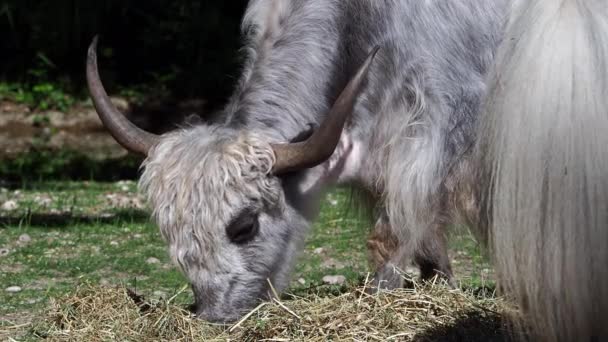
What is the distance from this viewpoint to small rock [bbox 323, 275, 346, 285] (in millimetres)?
7141

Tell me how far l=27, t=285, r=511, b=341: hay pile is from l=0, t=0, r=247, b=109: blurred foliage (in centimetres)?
935

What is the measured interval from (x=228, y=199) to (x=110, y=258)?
264 centimetres

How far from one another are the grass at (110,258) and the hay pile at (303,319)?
23 millimetres

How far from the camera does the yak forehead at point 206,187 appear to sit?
5.54 meters

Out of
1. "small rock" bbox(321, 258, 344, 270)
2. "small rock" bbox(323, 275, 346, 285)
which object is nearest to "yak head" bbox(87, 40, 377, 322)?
"small rock" bbox(323, 275, 346, 285)

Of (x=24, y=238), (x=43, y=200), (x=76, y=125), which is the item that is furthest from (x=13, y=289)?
(x=76, y=125)

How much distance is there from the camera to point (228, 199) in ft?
18.4

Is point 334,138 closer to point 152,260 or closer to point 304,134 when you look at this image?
point 304,134

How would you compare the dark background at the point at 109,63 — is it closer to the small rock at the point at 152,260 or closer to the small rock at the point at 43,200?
the small rock at the point at 43,200

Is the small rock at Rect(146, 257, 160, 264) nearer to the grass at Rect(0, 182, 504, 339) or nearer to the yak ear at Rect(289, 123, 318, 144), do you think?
the grass at Rect(0, 182, 504, 339)

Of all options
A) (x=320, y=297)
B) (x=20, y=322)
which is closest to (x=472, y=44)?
(x=320, y=297)

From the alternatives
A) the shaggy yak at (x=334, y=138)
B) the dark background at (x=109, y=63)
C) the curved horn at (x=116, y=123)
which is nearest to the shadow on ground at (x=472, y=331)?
the shaggy yak at (x=334, y=138)

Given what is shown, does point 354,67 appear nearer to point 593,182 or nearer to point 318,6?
point 318,6

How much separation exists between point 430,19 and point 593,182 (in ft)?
7.16
